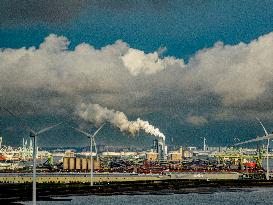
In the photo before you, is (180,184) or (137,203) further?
(180,184)

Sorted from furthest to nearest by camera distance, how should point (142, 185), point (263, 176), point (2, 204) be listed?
point (263, 176)
point (142, 185)
point (2, 204)

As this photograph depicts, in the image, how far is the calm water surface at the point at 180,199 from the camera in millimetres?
107875

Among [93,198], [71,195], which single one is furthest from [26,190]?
[93,198]

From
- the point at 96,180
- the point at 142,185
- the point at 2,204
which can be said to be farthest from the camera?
the point at 96,180

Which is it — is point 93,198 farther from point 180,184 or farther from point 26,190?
point 180,184

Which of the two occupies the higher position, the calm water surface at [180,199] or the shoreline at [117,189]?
the shoreline at [117,189]

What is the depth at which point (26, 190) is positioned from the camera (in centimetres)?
13025

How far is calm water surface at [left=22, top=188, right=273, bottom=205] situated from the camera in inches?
4247

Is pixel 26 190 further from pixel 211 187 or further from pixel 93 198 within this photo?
pixel 211 187

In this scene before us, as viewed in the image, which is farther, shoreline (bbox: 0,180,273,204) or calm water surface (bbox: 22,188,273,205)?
shoreline (bbox: 0,180,273,204)

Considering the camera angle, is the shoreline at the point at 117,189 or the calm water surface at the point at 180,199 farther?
the shoreline at the point at 117,189

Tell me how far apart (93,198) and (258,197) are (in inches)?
1654

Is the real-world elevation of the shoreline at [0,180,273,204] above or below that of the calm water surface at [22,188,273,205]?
above

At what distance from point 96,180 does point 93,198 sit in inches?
2405
